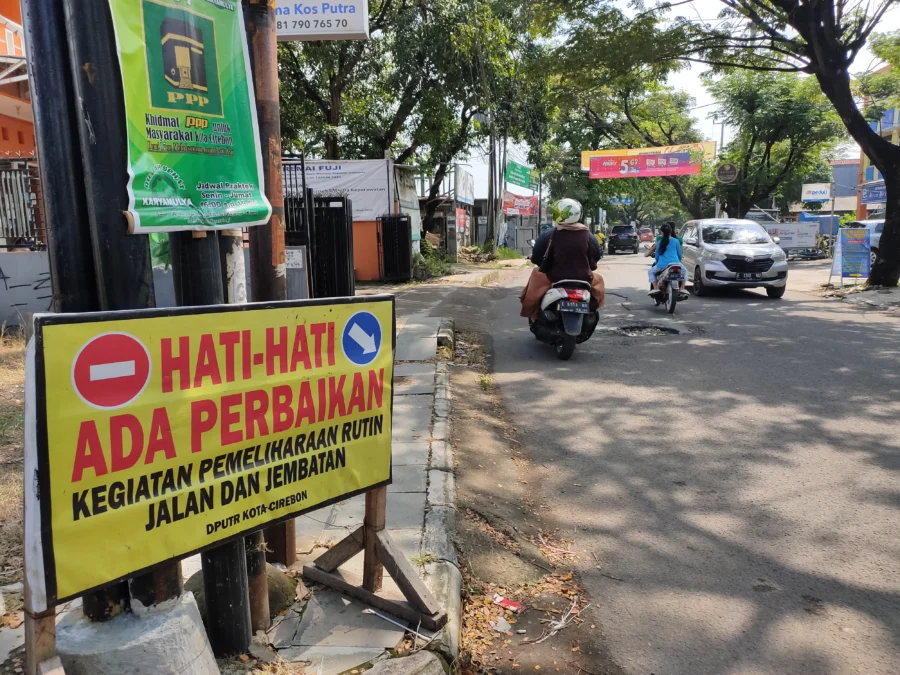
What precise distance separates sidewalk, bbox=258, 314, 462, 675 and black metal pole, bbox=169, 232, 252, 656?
0.22 metres

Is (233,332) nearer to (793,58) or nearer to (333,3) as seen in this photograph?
(333,3)

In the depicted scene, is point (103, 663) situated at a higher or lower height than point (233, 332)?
lower

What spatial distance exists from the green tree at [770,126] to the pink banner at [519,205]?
1021cm

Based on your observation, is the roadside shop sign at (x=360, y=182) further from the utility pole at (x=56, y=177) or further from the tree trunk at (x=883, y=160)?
the utility pole at (x=56, y=177)

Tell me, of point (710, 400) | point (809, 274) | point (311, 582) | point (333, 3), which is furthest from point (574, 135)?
point (311, 582)

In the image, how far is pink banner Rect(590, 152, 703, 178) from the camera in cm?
3247

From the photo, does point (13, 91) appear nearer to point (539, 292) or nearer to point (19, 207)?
point (19, 207)

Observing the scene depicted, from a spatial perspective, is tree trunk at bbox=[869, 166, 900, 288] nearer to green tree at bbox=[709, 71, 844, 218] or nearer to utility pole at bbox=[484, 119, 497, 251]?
utility pole at bbox=[484, 119, 497, 251]

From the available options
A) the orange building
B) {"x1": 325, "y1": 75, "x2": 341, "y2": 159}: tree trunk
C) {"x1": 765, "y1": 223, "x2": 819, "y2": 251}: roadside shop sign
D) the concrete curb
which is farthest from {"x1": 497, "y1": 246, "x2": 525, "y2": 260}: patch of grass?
the concrete curb

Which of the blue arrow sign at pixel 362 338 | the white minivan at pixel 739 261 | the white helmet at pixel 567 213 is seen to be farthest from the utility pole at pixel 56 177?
the white minivan at pixel 739 261

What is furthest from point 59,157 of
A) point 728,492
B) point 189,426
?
point 728,492

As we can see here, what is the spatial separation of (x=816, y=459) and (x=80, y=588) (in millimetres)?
4374

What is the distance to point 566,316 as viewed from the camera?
Answer: 7574 mm

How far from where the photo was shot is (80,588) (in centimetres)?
181
